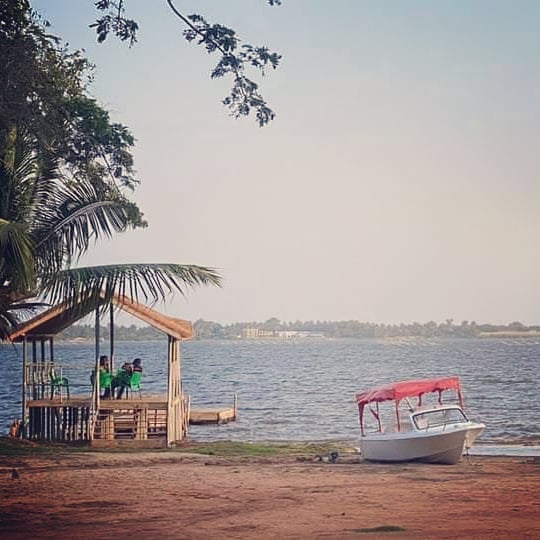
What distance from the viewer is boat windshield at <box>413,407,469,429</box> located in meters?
23.9

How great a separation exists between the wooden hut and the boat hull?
643 cm

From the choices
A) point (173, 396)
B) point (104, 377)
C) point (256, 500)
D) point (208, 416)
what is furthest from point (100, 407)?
point (208, 416)

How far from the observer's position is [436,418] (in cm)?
2427

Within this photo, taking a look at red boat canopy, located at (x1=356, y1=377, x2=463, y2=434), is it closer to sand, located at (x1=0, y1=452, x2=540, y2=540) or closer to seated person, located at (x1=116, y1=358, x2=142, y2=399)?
sand, located at (x1=0, y1=452, x2=540, y2=540)

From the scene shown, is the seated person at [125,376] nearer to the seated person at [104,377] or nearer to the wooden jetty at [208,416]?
the seated person at [104,377]

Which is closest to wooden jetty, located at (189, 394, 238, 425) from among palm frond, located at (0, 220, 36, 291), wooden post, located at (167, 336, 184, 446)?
wooden post, located at (167, 336, 184, 446)

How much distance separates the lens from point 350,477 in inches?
742

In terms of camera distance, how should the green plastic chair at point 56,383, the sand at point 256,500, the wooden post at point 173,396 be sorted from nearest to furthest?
the sand at point 256,500, the wooden post at point 173,396, the green plastic chair at point 56,383

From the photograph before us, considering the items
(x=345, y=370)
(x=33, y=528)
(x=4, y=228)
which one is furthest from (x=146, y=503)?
(x=345, y=370)

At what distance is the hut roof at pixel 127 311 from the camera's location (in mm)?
25516

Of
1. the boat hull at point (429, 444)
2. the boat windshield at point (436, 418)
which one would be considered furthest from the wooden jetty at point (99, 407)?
the boat windshield at point (436, 418)

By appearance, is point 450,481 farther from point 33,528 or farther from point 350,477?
point 33,528

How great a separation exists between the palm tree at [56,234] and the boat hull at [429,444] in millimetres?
6687

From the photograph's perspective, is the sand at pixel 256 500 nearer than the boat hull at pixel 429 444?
Yes
